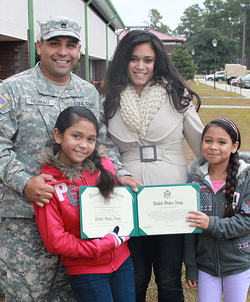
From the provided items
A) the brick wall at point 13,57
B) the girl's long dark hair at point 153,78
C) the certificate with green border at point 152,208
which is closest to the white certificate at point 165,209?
the certificate with green border at point 152,208

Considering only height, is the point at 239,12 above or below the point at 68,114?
above

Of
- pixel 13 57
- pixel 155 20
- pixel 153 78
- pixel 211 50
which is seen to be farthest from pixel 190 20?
pixel 153 78

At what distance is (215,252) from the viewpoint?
2.26 meters

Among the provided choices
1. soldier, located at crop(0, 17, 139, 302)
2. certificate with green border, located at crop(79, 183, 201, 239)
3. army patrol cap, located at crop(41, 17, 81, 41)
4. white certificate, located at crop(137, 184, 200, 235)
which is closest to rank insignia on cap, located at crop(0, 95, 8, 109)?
soldier, located at crop(0, 17, 139, 302)

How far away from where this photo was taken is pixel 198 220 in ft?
6.98

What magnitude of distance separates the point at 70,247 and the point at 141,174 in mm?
793

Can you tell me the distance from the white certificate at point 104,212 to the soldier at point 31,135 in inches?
5.6

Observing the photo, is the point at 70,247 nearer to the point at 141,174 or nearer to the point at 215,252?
the point at 141,174

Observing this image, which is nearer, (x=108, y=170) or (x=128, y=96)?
(x=108, y=170)

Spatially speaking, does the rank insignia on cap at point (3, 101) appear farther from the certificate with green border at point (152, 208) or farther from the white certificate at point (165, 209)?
the white certificate at point (165, 209)

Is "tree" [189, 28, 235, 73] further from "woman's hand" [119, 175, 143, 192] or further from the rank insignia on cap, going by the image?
the rank insignia on cap

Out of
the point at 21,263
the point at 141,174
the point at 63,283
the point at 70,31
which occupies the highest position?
the point at 70,31

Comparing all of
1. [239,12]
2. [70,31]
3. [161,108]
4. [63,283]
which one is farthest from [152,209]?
[239,12]

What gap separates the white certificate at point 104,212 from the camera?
6.81ft
